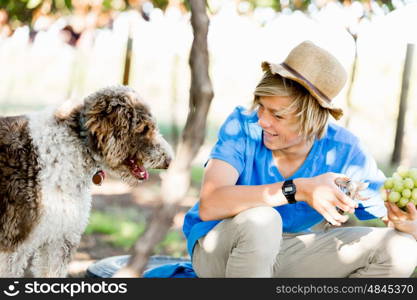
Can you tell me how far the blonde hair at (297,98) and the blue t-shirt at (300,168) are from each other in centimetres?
18

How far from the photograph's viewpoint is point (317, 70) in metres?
2.76

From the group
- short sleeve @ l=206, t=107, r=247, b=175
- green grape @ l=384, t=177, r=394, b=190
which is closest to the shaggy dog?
short sleeve @ l=206, t=107, r=247, b=175

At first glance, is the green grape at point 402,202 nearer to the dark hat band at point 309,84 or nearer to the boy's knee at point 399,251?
the boy's knee at point 399,251

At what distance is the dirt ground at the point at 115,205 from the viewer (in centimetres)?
512

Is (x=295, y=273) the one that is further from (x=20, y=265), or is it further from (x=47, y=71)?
(x=47, y=71)

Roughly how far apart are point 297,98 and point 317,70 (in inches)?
7.3

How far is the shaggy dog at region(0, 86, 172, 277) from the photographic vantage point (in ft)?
9.02

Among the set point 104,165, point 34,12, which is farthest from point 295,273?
point 34,12

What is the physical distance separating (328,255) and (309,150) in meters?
0.54

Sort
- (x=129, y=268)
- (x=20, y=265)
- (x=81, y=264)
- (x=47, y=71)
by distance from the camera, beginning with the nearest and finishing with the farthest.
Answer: (x=129, y=268)
(x=20, y=265)
(x=81, y=264)
(x=47, y=71)

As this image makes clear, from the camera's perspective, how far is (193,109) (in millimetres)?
1960

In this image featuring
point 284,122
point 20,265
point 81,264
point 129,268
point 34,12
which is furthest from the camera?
point 34,12

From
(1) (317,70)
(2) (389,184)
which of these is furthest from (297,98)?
(2) (389,184)

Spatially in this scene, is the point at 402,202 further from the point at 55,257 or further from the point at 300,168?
the point at 55,257
